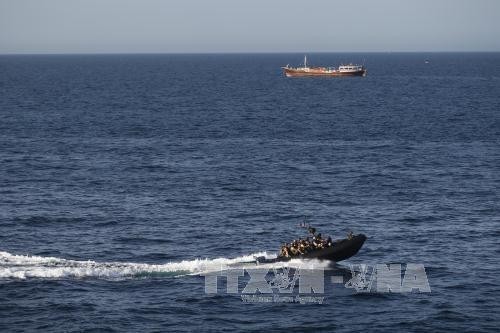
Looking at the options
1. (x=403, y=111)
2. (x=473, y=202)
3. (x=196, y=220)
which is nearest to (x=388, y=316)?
(x=196, y=220)

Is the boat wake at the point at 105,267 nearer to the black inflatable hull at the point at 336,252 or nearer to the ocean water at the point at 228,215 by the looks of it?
the ocean water at the point at 228,215

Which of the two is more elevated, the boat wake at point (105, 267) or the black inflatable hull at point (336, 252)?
the black inflatable hull at point (336, 252)

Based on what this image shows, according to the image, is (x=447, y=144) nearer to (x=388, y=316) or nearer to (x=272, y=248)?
(x=272, y=248)

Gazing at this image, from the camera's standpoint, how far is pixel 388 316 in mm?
48938

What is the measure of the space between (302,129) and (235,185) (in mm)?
50277

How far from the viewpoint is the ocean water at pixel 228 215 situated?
162 ft

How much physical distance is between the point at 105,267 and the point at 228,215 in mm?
19877

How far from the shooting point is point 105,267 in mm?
56281
